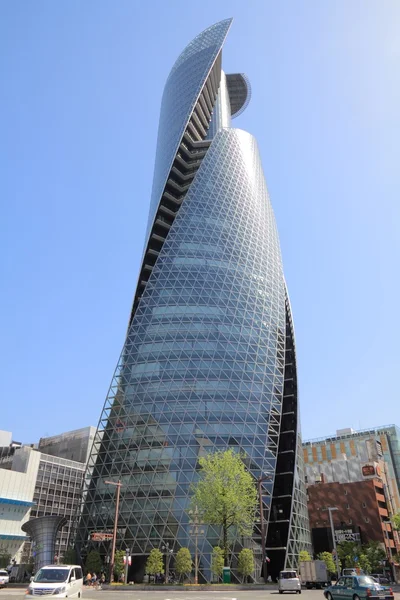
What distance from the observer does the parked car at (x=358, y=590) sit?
68.3ft

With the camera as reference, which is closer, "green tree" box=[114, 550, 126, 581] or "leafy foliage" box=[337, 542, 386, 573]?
"green tree" box=[114, 550, 126, 581]

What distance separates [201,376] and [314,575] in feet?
90.6

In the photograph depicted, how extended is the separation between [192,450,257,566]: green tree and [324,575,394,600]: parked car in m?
19.7

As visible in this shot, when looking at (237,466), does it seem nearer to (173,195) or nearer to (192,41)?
(173,195)

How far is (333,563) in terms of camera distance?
6656cm

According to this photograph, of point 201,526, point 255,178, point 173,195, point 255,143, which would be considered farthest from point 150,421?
point 255,143

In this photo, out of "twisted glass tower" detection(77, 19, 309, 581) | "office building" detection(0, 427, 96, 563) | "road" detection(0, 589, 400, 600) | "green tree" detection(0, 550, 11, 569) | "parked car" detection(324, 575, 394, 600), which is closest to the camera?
"parked car" detection(324, 575, 394, 600)

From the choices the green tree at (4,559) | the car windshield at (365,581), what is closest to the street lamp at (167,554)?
the green tree at (4,559)

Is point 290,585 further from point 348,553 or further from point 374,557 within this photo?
point 348,553

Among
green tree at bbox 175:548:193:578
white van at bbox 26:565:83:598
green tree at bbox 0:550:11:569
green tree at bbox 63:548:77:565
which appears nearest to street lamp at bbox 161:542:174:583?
green tree at bbox 175:548:193:578

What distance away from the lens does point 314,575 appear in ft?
144

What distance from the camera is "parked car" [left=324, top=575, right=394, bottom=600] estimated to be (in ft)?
68.3

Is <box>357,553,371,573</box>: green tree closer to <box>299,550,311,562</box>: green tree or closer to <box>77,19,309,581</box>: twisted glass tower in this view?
<box>77,19,309,581</box>: twisted glass tower

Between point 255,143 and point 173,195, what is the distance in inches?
1206
